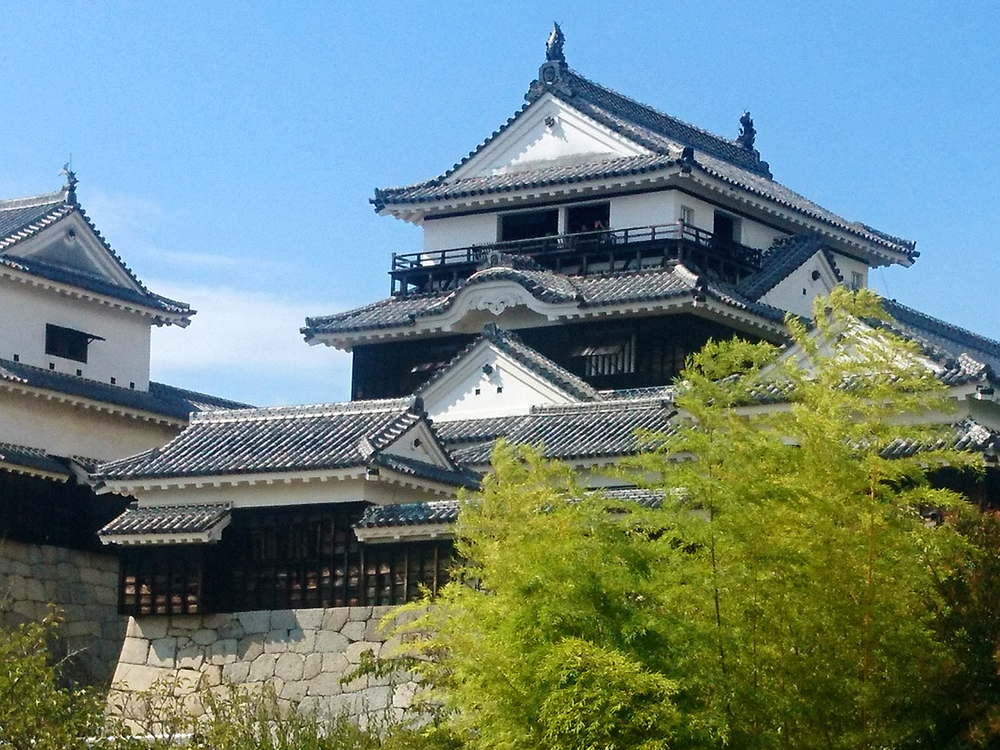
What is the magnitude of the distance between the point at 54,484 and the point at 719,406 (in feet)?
48.7

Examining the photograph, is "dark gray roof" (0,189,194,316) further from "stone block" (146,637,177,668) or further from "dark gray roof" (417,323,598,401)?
"stone block" (146,637,177,668)

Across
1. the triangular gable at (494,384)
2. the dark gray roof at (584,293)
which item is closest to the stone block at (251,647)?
the triangular gable at (494,384)

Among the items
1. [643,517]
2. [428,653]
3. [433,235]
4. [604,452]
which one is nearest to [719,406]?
[643,517]

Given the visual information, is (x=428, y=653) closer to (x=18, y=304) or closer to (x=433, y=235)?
(x=18, y=304)

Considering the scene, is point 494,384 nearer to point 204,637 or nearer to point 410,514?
point 204,637

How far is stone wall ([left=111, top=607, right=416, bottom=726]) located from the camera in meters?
21.6

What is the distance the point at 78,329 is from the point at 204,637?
30.7 feet

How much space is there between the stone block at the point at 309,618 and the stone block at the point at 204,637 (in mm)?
1130

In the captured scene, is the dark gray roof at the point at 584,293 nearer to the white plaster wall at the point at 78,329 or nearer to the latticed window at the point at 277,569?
the white plaster wall at the point at 78,329

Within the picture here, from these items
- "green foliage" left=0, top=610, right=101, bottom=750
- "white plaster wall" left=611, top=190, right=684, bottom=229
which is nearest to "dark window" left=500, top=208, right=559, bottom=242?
"white plaster wall" left=611, top=190, right=684, bottom=229

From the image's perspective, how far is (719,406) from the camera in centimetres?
1612

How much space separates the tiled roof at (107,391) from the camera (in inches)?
1143

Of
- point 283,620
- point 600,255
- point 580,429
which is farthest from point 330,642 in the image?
point 600,255

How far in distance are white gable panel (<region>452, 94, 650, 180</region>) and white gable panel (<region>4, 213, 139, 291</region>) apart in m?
6.52
